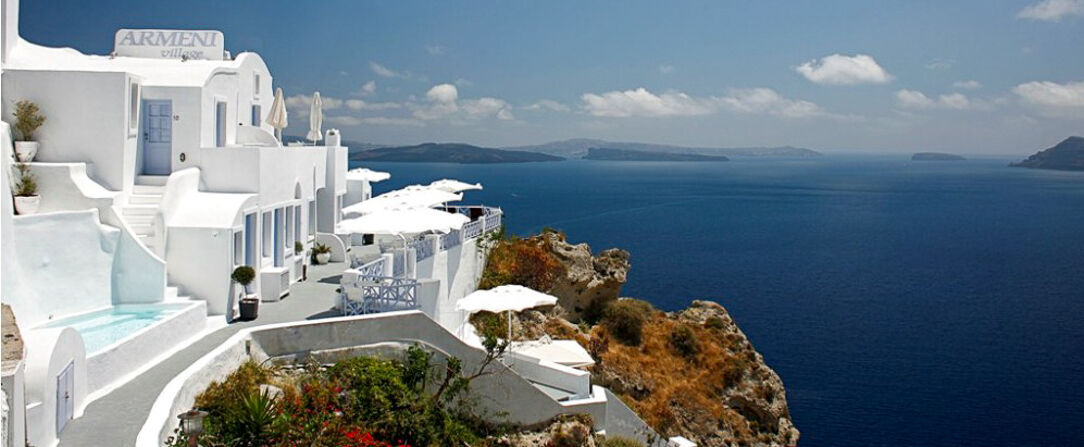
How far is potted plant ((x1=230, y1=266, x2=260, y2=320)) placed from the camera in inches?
731

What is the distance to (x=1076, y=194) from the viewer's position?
194625mm

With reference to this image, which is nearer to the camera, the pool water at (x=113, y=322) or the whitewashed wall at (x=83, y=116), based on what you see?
the pool water at (x=113, y=322)

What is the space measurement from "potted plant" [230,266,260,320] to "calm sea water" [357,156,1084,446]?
30325 mm

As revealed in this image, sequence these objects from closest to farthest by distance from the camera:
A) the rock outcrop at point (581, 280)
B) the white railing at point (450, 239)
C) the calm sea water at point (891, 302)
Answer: the white railing at point (450, 239) < the rock outcrop at point (581, 280) < the calm sea water at point (891, 302)

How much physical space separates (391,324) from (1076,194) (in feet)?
703

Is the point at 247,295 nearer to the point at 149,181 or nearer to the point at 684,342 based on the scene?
the point at 149,181

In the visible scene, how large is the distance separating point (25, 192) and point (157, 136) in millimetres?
4122

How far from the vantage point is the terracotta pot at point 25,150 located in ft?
61.2

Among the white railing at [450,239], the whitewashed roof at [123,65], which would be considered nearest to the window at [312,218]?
the white railing at [450,239]

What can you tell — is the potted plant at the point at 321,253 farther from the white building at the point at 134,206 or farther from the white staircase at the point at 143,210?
the white staircase at the point at 143,210

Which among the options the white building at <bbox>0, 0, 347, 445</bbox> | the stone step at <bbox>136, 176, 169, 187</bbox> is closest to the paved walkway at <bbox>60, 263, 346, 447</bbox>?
the white building at <bbox>0, 0, 347, 445</bbox>

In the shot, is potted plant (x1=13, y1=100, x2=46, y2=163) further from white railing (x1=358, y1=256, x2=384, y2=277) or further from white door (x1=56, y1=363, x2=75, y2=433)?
white door (x1=56, y1=363, x2=75, y2=433)

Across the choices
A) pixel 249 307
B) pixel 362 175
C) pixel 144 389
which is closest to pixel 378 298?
pixel 249 307

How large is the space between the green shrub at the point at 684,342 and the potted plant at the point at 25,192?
21699 mm
